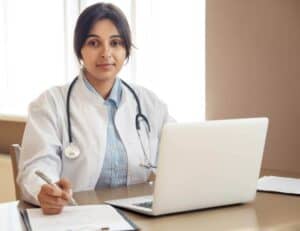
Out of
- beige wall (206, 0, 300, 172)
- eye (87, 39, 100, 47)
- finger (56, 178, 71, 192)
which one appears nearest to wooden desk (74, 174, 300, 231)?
finger (56, 178, 71, 192)

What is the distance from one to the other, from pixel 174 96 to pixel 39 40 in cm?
126

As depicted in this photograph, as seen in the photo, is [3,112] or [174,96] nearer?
[174,96]

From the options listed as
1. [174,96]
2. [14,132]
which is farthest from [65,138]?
[14,132]

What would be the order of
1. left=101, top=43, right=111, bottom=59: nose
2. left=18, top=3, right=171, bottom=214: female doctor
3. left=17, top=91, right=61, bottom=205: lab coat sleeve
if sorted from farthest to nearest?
left=101, top=43, right=111, bottom=59: nose → left=18, top=3, right=171, bottom=214: female doctor → left=17, top=91, right=61, bottom=205: lab coat sleeve

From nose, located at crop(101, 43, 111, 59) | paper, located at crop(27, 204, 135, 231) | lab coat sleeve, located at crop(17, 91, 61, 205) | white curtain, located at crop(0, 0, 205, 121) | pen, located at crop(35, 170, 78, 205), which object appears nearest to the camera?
paper, located at crop(27, 204, 135, 231)

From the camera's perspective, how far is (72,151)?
183cm

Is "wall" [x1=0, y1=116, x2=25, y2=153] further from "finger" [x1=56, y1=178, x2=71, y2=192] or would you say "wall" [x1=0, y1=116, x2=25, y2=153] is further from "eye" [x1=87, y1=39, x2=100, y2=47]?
"finger" [x1=56, y1=178, x2=71, y2=192]

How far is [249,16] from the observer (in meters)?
2.58

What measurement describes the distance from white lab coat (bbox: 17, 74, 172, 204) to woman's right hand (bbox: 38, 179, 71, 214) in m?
0.20

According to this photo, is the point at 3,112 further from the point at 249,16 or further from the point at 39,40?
the point at 249,16

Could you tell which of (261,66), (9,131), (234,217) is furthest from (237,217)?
(9,131)

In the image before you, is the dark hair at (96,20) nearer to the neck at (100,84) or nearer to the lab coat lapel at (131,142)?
the neck at (100,84)

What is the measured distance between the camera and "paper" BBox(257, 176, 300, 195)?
1730mm

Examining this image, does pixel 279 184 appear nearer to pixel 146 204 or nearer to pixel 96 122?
pixel 146 204
